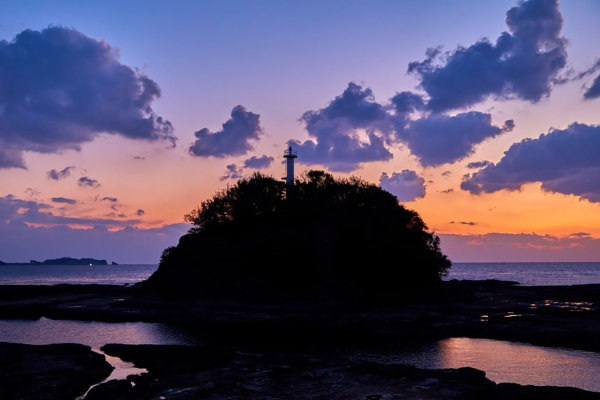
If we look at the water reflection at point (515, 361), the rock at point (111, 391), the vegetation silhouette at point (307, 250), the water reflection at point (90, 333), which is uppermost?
the vegetation silhouette at point (307, 250)

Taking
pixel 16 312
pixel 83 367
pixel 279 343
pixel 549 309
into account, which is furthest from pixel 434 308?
pixel 16 312

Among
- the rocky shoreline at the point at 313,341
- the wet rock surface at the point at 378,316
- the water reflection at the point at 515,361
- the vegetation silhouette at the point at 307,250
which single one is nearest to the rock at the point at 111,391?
the rocky shoreline at the point at 313,341

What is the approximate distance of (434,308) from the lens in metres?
54.2

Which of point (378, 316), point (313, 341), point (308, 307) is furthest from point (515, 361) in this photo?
point (308, 307)

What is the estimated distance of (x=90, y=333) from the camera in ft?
140

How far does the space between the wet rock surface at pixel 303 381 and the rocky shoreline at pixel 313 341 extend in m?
0.05

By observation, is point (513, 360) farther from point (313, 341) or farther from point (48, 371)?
point (48, 371)

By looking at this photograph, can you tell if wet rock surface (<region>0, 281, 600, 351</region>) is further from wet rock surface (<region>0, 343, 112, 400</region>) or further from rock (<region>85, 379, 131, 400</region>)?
rock (<region>85, 379, 131, 400</region>)

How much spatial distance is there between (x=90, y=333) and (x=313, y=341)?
20.4 metres

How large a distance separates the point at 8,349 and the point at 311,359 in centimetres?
1917

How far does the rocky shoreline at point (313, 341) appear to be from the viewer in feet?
69.6

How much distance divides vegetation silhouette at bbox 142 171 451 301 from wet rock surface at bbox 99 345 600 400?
32445 mm

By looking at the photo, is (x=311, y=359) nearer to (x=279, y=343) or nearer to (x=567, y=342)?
→ (x=279, y=343)

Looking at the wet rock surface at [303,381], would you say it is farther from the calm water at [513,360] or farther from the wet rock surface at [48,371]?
the calm water at [513,360]
